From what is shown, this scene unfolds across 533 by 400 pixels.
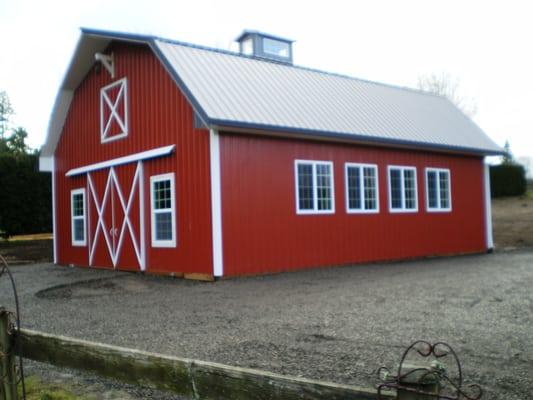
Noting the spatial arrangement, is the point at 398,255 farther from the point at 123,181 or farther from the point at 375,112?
the point at 123,181

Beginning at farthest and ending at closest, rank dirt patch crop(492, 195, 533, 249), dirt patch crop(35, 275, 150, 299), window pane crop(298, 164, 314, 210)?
dirt patch crop(492, 195, 533, 249), window pane crop(298, 164, 314, 210), dirt patch crop(35, 275, 150, 299)

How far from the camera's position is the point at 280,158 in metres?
13.7

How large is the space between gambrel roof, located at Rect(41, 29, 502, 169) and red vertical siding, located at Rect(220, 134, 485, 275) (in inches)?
19.3

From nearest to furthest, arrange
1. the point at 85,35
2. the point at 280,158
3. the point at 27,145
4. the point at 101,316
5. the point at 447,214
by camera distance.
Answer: the point at 101,316 < the point at 280,158 < the point at 85,35 < the point at 447,214 < the point at 27,145

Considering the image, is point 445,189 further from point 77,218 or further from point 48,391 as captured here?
point 48,391

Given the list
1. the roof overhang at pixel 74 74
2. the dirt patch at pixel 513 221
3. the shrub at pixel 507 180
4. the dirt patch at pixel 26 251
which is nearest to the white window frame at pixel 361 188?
the roof overhang at pixel 74 74

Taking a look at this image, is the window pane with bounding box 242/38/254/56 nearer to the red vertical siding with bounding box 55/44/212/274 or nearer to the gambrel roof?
the gambrel roof

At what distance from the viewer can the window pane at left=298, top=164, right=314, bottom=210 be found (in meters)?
14.1

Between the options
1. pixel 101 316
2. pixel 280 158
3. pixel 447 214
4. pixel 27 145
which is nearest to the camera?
pixel 101 316

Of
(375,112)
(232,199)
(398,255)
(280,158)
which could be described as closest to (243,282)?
(232,199)

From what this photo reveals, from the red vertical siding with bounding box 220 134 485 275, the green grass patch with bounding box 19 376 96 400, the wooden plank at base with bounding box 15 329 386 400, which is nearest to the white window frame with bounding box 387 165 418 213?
the red vertical siding with bounding box 220 134 485 275

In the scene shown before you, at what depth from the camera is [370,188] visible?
52.0 ft

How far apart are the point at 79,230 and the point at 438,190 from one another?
35.1 ft

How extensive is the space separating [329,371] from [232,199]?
7.71 meters
